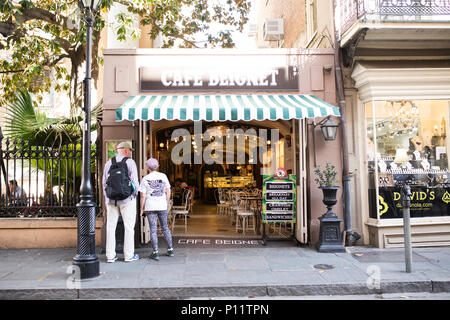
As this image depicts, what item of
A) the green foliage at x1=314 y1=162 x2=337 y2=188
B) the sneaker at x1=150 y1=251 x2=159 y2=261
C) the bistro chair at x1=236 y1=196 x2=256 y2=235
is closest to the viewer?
the sneaker at x1=150 y1=251 x2=159 y2=261

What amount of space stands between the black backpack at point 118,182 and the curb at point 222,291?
5.78 ft

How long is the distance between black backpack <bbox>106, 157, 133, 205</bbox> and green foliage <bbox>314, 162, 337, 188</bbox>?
377 centimetres

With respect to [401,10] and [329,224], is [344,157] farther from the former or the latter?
[401,10]

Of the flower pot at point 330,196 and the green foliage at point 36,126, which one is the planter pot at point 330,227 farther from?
the green foliage at point 36,126

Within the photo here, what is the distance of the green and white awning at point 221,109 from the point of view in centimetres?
679

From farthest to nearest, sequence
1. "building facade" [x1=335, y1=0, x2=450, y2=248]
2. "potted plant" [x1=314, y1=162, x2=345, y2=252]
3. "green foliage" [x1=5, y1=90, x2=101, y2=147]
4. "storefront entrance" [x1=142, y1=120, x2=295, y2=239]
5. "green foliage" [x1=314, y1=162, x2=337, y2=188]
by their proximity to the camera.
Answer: "storefront entrance" [x1=142, y1=120, x2=295, y2=239] < "green foliage" [x1=5, y1=90, x2=101, y2=147] < "building facade" [x1=335, y1=0, x2=450, y2=248] < "green foliage" [x1=314, y1=162, x2=337, y2=188] < "potted plant" [x1=314, y1=162, x2=345, y2=252]

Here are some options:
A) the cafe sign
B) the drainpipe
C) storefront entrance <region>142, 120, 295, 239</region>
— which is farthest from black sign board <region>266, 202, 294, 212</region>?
the cafe sign

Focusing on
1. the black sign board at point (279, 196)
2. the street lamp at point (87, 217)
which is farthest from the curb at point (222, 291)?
the black sign board at point (279, 196)

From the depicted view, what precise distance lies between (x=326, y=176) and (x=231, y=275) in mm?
2982

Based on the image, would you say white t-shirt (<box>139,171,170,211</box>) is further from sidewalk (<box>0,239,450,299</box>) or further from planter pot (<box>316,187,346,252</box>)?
planter pot (<box>316,187,346,252</box>)

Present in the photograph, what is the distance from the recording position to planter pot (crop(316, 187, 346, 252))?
288 inches

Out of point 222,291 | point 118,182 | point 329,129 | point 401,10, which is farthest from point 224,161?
point 222,291

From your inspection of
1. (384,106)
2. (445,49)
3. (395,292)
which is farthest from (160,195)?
(445,49)

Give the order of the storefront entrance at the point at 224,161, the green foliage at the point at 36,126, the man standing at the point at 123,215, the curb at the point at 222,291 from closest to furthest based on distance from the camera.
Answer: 1. the curb at the point at 222,291
2. the man standing at the point at 123,215
3. the green foliage at the point at 36,126
4. the storefront entrance at the point at 224,161
